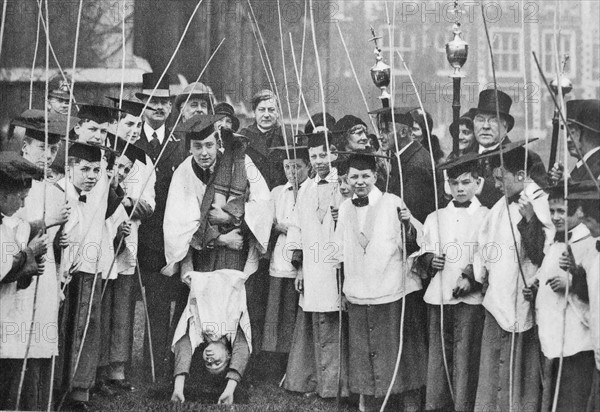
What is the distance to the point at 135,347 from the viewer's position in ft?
30.5

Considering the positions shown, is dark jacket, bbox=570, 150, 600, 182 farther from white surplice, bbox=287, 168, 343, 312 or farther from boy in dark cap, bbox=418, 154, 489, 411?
white surplice, bbox=287, 168, 343, 312

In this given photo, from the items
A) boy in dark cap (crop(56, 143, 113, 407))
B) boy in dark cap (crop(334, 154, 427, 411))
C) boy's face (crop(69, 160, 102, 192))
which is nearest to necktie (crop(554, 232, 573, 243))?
boy in dark cap (crop(334, 154, 427, 411))

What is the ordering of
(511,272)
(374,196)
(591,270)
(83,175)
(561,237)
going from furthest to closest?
(83,175), (374,196), (511,272), (561,237), (591,270)

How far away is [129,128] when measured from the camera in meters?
9.43

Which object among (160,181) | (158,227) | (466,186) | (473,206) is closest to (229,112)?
(160,181)

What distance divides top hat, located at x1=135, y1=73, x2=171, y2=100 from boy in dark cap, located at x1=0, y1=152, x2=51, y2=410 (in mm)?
1197

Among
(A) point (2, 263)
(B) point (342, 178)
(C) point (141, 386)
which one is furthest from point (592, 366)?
(A) point (2, 263)

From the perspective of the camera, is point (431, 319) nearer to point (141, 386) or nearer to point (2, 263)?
point (141, 386)

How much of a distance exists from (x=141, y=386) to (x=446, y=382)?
2.48 meters

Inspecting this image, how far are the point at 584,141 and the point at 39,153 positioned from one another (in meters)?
4.38

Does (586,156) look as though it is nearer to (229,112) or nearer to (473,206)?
(473,206)

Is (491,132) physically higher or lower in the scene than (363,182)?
higher

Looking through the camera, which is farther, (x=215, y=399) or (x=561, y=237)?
(x=215, y=399)

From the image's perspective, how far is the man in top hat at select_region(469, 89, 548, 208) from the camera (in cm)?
891
